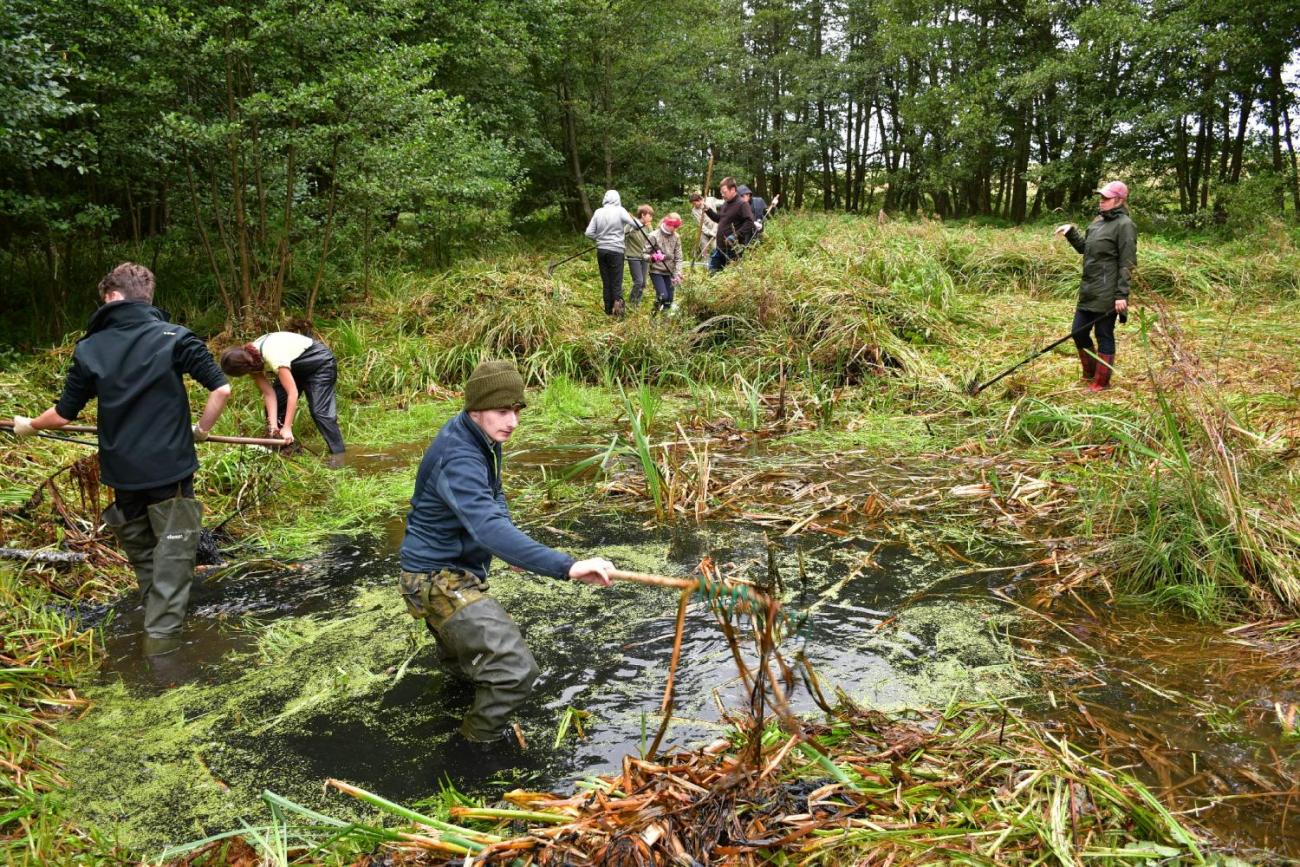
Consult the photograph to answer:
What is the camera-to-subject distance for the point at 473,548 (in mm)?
3234

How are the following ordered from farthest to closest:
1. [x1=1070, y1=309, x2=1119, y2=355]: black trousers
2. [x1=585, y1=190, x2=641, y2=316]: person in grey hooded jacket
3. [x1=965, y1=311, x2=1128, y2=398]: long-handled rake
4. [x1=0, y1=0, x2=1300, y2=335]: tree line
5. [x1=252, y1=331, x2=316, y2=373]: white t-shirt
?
[x1=585, y1=190, x2=641, y2=316]: person in grey hooded jacket → [x1=0, y1=0, x2=1300, y2=335]: tree line → [x1=1070, y1=309, x2=1119, y2=355]: black trousers → [x1=965, y1=311, x2=1128, y2=398]: long-handled rake → [x1=252, y1=331, x2=316, y2=373]: white t-shirt

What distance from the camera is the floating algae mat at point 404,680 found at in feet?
9.80

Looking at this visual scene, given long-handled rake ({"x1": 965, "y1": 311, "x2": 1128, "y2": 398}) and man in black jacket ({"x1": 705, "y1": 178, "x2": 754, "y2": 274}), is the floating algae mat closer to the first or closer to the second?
long-handled rake ({"x1": 965, "y1": 311, "x2": 1128, "y2": 398})

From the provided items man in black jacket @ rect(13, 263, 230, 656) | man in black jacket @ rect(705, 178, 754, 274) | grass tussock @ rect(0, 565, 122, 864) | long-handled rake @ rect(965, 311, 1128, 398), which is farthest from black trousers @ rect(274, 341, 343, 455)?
man in black jacket @ rect(705, 178, 754, 274)

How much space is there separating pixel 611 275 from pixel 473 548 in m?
8.42

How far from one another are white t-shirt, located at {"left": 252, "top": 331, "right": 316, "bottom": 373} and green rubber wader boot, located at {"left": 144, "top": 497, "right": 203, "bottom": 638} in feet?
8.90

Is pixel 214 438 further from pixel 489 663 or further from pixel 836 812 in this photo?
pixel 836 812

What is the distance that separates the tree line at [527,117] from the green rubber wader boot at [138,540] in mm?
5155

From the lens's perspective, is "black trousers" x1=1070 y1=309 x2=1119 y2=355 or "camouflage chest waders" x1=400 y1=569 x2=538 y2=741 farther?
"black trousers" x1=1070 y1=309 x2=1119 y2=355

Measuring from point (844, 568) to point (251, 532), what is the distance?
376 centimetres

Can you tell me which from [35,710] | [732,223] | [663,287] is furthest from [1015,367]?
[35,710]

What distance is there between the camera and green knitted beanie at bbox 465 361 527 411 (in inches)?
A: 121

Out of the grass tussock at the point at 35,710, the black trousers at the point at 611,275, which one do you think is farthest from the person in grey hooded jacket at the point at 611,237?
the grass tussock at the point at 35,710

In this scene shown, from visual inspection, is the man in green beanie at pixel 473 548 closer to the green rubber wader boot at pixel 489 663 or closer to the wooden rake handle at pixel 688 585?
the green rubber wader boot at pixel 489 663
